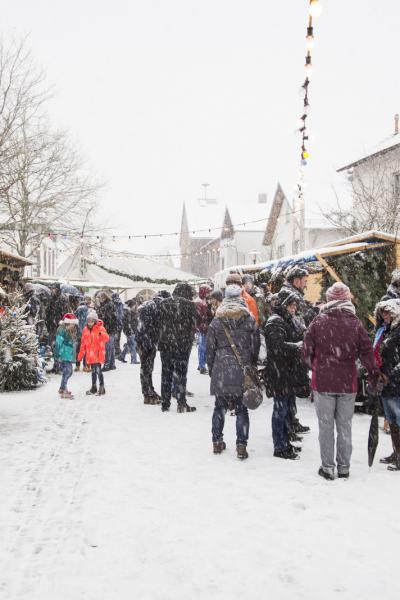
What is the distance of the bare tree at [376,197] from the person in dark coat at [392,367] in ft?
49.4

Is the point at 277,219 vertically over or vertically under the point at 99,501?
over

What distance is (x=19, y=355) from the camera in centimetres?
1097

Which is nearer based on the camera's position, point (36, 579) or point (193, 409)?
point (36, 579)

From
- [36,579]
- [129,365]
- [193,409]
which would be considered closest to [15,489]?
[36,579]

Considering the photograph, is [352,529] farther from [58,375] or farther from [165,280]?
[165,280]

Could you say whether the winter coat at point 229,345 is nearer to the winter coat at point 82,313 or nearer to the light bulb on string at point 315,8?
the light bulb on string at point 315,8

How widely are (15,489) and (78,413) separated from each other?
3657 millimetres

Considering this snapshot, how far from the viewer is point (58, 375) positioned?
45.2ft

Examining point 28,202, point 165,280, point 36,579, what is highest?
point 28,202

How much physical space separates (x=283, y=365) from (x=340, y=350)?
0.85m

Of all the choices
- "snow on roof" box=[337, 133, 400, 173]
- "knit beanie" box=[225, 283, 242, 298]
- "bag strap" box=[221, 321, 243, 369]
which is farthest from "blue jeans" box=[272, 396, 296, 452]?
"snow on roof" box=[337, 133, 400, 173]

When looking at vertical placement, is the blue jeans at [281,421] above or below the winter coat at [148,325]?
below

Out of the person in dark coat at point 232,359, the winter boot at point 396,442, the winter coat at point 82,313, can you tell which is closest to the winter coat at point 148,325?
the person in dark coat at point 232,359

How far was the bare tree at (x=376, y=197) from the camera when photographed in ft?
70.6
